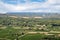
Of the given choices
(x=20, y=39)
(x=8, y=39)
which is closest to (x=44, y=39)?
(x=20, y=39)

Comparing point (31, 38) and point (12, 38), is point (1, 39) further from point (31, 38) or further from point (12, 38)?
point (31, 38)

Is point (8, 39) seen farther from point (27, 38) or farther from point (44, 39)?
point (44, 39)

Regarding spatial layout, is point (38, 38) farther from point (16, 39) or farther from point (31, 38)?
point (16, 39)

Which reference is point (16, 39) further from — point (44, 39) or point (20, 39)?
point (44, 39)

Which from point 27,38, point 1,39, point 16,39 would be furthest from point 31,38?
point 1,39

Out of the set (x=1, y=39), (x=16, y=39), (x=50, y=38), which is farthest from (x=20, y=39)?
(x=50, y=38)

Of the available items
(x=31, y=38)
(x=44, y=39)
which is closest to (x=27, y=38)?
(x=31, y=38)
